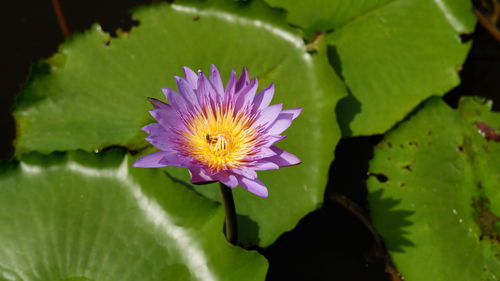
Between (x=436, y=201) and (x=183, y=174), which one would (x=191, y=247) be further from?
(x=436, y=201)

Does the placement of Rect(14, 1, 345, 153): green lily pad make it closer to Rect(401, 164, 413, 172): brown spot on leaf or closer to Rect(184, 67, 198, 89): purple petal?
Rect(401, 164, 413, 172): brown spot on leaf

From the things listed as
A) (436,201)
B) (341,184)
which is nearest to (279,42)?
(341,184)

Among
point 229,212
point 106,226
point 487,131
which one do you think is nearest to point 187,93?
point 229,212

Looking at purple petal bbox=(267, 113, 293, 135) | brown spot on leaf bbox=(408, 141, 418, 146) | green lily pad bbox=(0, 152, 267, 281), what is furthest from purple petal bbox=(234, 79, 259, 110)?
brown spot on leaf bbox=(408, 141, 418, 146)

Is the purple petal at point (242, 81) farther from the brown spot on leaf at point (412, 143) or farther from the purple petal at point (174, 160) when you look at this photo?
the brown spot on leaf at point (412, 143)

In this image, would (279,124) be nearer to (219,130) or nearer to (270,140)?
(270,140)

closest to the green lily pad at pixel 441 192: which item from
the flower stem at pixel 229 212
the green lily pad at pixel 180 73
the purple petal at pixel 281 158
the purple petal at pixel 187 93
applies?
the green lily pad at pixel 180 73
